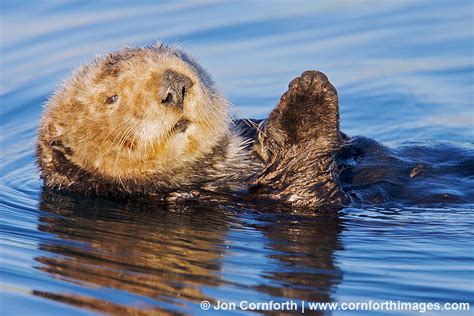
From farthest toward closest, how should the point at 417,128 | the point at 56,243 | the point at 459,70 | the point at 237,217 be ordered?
the point at 459,70 → the point at 417,128 → the point at 237,217 → the point at 56,243

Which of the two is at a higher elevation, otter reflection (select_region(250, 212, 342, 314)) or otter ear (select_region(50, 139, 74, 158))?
otter ear (select_region(50, 139, 74, 158))

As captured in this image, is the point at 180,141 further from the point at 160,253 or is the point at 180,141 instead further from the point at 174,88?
the point at 160,253

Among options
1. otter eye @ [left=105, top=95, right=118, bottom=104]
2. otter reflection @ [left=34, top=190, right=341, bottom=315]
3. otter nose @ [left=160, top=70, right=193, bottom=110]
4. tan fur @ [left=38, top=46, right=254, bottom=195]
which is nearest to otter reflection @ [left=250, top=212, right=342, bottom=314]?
otter reflection @ [left=34, top=190, right=341, bottom=315]

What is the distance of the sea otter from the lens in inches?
237

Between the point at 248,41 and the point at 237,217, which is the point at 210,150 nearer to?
the point at 237,217

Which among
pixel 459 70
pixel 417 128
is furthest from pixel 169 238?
pixel 459 70

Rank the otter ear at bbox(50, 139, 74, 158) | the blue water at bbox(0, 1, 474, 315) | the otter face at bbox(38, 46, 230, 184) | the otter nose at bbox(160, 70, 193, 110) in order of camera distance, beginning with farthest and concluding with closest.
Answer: the otter ear at bbox(50, 139, 74, 158), the otter face at bbox(38, 46, 230, 184), the otter nose at bbox(160, 70, 193, 110), the blue water at bbox(0, 1, 474, 315)

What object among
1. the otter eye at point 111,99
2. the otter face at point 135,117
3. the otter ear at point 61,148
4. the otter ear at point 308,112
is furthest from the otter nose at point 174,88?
the otter ear at point 61,148

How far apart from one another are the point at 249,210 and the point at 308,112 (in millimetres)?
755

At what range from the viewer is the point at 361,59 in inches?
410

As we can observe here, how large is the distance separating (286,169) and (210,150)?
1.74 feet

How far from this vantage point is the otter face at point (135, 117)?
5.93 metres

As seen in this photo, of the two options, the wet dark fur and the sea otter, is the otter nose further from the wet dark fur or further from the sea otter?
the wet dark fur

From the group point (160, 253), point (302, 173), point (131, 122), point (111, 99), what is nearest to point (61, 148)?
point (111, 99)
